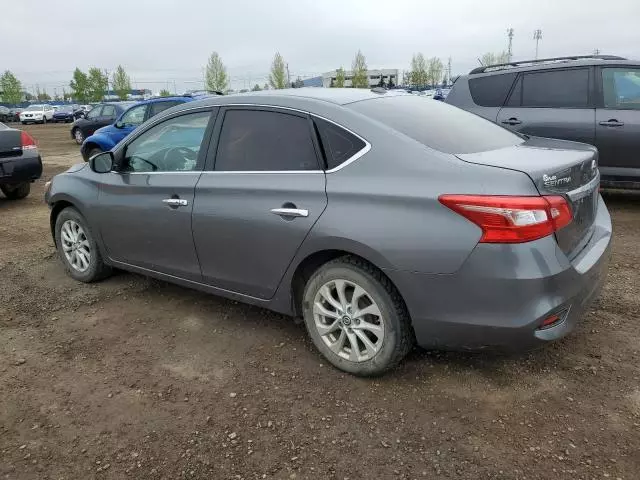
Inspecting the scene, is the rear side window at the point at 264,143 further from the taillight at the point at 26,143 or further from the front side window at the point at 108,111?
the front side window at the point at 108,111

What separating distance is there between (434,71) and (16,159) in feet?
293

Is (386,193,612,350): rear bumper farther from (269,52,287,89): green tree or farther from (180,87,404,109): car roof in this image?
(269,52,287,89): green tree

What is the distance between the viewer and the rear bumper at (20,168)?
7.91 metres

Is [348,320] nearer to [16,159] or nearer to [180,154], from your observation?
[180,154]

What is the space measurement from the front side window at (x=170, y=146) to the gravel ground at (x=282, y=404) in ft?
3.68

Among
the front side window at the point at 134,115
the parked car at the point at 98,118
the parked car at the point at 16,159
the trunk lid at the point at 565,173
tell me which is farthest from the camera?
the parked car at the point at 98,118

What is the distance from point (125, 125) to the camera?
1237 centimetres

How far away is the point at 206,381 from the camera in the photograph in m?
3.13

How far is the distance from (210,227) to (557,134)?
16.2ft

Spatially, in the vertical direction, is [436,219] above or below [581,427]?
above

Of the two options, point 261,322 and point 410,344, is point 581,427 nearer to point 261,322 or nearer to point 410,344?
point 410,344

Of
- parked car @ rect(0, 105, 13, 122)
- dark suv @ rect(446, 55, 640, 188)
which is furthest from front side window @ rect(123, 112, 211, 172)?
parked car @ rect(0, 105, 13, 122)

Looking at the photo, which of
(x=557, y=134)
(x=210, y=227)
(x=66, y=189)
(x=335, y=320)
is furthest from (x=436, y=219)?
(x=557, y=134)

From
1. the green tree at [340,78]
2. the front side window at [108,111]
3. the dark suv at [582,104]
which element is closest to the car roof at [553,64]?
the dark suv at [582,104]
